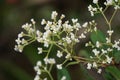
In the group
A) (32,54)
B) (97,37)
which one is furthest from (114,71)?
(32,54)

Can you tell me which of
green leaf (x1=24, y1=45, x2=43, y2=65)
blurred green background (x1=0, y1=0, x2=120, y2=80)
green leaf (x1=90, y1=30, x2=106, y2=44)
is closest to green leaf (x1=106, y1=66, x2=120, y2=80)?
green leaf (x1=90, y1=30, x2=106, y2=44)

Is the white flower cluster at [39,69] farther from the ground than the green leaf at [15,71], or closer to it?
closer to it

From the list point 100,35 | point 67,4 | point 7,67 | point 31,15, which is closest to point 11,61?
point 7,67

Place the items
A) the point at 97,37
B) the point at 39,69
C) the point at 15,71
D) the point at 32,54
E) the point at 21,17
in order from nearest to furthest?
the point at 39,69 < the point at 97,37 < the point at 32,54 < the point at 15,71 < the point at 21,17

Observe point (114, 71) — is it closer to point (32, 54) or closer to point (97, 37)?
point (97, 37)

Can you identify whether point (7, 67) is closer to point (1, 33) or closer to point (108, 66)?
point (1, 33)

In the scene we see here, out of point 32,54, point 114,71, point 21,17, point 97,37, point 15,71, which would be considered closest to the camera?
point 114,71

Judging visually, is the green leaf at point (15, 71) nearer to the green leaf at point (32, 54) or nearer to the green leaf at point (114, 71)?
the green leaf at point (32, 54)

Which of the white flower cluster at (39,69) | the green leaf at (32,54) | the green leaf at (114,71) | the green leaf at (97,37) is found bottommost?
the green leaf at (114,71)

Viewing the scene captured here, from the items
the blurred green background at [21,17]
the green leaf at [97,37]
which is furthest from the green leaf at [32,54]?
the green leaf at [97,37]
